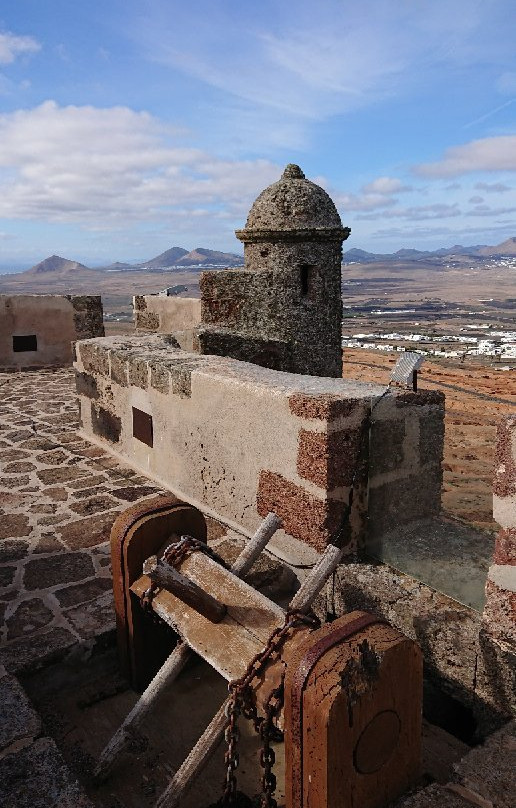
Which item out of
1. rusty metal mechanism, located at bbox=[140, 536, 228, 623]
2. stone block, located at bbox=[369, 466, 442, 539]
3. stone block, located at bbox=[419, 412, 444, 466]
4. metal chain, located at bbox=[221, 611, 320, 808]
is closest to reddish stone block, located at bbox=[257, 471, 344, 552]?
stone block, located at bbox=[369, 466, 442, 539]

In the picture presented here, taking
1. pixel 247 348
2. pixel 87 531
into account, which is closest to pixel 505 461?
pixel 87 531

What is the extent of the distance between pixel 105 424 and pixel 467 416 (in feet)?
A: 23.3

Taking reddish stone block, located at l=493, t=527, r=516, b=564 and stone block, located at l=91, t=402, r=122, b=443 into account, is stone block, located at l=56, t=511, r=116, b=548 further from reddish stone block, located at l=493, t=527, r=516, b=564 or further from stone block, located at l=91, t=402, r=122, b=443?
reddish stone block, located at l=493, t=527, r=516, b=564

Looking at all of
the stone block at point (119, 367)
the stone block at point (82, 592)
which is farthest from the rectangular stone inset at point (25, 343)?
the stone block at point (82, 592)

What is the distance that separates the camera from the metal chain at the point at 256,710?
214 cm

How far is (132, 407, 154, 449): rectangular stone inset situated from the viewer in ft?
17.0

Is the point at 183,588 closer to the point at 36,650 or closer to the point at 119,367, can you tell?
the point at 36,650

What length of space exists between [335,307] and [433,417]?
4.59 m

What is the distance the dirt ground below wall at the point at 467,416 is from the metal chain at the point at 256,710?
1216mm

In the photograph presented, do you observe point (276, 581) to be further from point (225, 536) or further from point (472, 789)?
point (472, 789)

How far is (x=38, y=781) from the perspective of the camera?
2.16 meters

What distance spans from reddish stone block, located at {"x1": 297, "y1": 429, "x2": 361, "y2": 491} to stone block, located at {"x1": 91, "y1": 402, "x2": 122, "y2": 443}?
2.86 meters

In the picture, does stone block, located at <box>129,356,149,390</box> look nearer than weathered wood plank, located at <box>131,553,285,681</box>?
No

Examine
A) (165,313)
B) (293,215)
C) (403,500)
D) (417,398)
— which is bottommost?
(403,500)
